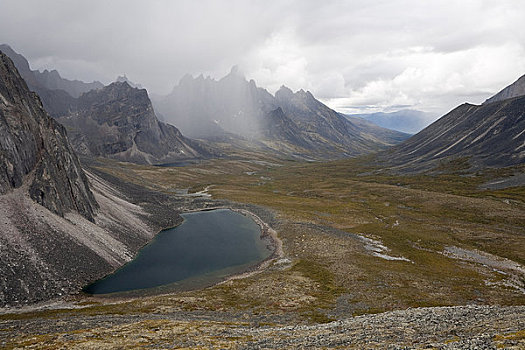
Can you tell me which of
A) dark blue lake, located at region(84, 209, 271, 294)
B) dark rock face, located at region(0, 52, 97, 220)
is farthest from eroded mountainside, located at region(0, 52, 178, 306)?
dark blue lake, located at region(84, 209, 271, 294)

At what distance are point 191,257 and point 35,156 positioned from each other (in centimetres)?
4601

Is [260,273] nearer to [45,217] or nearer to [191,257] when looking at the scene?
[191,257]

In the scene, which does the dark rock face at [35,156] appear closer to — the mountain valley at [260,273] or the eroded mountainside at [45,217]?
the eroded mountainside at [45,217]

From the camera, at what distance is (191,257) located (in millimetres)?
75375

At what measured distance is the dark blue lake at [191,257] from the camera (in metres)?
59.9

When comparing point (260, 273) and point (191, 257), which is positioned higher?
point (191, 257)

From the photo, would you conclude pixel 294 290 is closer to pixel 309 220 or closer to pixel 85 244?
pixel 85 244

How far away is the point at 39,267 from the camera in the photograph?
50750 mm

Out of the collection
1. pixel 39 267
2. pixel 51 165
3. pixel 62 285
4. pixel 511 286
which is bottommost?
pixel 511 286

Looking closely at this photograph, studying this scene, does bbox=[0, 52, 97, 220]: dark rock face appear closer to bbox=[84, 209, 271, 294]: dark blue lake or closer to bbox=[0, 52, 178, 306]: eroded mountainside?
bbox=[0, 52, 178, 306]: eroded mountainside

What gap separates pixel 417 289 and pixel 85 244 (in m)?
67.4

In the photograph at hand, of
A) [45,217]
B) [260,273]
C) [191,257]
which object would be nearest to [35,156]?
[45,217]

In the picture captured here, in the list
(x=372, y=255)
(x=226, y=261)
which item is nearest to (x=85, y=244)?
(x=226, y=261)

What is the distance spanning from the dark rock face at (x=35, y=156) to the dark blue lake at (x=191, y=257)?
20.8 meters
